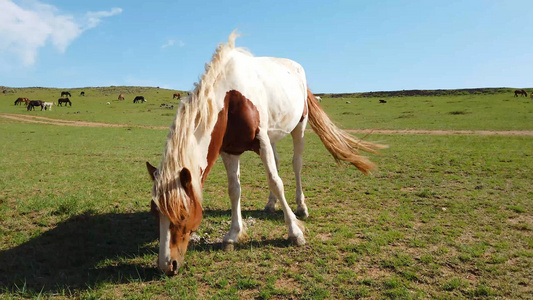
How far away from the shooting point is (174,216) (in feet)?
9.88

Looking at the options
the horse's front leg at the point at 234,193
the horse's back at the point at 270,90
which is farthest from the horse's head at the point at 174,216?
the horse's back at the point at 270,90

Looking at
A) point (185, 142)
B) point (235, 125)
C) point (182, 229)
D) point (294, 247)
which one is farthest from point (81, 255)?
point (294, 247)

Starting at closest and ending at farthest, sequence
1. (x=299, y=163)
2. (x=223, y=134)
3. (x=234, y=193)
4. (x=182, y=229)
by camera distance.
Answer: (x=182, y=229)
(x=223, y=134)
(x=234, y=193)
(x=299, y=163)

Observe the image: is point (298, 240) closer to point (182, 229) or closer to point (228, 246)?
point (228, 246)

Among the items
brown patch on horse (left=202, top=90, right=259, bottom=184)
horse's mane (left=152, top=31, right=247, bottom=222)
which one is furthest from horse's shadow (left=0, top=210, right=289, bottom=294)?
brown patch on horse (left=202, top=90, right=259, bottom=184)

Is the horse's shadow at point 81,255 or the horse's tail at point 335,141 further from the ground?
the horse's tail at point 335,141

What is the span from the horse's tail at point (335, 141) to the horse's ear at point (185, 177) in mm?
3293

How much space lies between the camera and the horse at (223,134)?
10.1 feet

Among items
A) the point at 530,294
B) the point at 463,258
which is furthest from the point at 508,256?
the point at 530,294

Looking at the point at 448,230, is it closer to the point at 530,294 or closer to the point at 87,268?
the point at 530,294

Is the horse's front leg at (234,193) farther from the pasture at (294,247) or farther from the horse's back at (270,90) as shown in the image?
the horse's back at (270,90)

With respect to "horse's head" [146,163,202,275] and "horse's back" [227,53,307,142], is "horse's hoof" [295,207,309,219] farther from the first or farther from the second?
"horse's head" [146,163,202,275]

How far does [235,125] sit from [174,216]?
1365 mm

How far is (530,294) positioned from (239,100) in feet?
12.1
